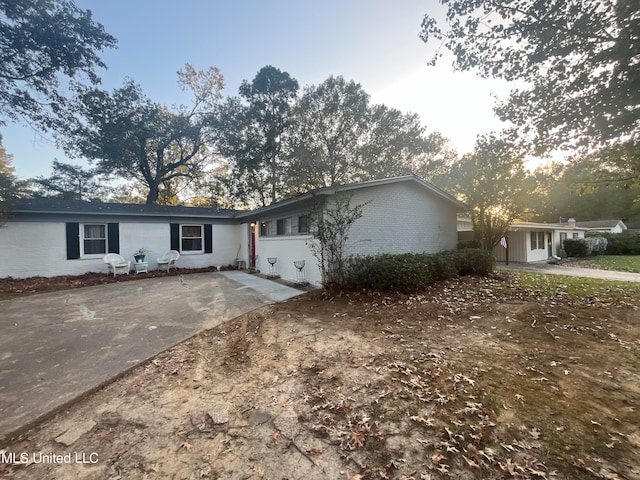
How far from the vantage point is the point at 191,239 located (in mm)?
13359

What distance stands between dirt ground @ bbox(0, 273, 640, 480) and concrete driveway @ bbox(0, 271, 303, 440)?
0.39 m

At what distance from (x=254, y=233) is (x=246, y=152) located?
31.9 ft

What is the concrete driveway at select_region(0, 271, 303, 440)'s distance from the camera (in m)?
2.99

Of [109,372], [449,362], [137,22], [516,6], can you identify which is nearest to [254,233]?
[137,22]

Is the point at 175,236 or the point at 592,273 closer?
the point at 592,273

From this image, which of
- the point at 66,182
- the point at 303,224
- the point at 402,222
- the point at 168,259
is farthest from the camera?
the point at 66,182

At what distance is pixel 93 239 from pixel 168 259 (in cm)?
299

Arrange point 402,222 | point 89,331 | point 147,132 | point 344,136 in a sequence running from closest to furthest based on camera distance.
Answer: point 89,331 → point 402,222 → point 147,132 → point 344,136

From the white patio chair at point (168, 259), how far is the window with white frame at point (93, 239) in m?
2.19

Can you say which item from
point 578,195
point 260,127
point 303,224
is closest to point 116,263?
point 303,224

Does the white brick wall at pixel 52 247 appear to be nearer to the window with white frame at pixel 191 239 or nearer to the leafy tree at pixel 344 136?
the window with white frame at pixel 191 239

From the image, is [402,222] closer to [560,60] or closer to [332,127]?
[560,60]

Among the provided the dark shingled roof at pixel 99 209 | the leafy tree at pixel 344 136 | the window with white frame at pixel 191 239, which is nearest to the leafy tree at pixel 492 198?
the leafy tree at pixel 344 136

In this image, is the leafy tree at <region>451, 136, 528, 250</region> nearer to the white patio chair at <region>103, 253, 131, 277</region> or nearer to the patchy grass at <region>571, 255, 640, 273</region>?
the patchy grass at <region>571, 255, 640, 273</region>
